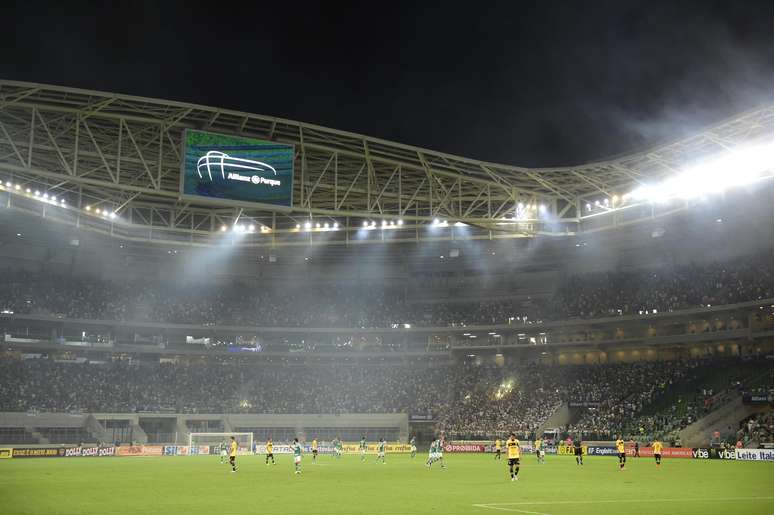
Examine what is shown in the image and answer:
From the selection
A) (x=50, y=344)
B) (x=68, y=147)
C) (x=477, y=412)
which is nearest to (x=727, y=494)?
(x=68, y=147)

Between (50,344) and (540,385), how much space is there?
46153 mm

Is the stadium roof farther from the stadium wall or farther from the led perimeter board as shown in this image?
the stadium wall

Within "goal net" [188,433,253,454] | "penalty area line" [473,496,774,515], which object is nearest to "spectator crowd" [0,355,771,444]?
"goal net" [188,433,253,454]

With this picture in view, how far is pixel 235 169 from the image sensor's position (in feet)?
128

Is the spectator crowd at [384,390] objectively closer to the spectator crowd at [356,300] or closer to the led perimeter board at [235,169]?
the spectator crowd at [356,300]

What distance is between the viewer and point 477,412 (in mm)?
71562

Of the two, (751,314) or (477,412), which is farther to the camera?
(477,412)

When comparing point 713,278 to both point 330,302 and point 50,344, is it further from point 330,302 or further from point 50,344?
point 50,344

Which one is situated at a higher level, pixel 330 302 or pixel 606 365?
pixel 330 302

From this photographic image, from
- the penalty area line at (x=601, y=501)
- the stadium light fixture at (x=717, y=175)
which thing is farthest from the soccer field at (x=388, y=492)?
the stadium light fixture at (x=717, y=175)

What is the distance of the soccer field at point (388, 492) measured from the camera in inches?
721

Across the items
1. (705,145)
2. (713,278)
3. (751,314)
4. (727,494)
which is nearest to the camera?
(727,494)

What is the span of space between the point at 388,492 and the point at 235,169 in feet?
69.6

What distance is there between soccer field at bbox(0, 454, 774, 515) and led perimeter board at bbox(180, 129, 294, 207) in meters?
14.2
